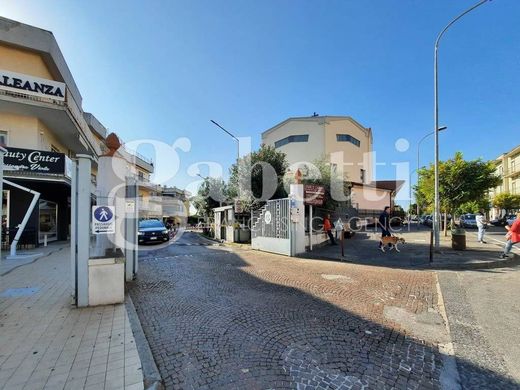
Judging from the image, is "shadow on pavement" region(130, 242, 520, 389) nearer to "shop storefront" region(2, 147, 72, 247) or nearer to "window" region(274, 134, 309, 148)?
"shop storefront" region(2, 147, 72, 247)

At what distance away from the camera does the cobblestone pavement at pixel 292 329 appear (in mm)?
3207

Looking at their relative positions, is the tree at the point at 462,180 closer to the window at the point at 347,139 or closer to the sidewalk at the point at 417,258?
the sidewalk at the point at 417,258

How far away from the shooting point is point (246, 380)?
309 cm

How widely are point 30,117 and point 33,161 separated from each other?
2.97 metres

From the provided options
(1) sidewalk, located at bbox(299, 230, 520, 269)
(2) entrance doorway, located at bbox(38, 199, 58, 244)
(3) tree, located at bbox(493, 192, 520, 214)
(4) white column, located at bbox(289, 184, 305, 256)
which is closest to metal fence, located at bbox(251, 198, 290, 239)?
(4) white column, located at bbox(289, 184, 305, 256)

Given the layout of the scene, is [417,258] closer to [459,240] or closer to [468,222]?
[459,240]

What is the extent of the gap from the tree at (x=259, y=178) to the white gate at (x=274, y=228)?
2347 millimetres

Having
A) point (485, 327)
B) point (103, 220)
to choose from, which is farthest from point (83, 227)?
point (485, 327)

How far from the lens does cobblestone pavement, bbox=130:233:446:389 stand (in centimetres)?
321

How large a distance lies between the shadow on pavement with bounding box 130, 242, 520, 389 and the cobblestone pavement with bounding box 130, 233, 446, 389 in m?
0.01

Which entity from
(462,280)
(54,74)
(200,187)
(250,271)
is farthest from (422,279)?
(200,187)

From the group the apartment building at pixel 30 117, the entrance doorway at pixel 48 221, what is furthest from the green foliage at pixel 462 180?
the entrance doorway at pixel 48 221

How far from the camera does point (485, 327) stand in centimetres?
464

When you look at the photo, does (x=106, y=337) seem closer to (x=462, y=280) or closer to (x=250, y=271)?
(x=250, y=271)
